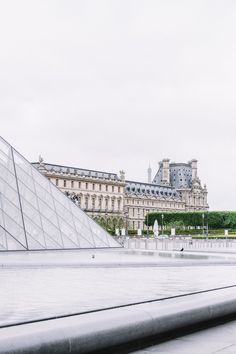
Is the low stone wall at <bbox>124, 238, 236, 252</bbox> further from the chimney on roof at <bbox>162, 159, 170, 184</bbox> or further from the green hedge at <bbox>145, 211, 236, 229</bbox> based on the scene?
the chimney on roof at <bbox>162, 159, 170, 184</bbox>

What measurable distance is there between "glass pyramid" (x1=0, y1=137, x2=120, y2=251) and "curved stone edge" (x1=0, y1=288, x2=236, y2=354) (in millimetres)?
19618

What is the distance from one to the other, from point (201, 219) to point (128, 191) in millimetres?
50053

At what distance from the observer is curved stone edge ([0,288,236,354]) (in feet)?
15.0

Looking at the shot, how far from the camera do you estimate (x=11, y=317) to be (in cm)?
620

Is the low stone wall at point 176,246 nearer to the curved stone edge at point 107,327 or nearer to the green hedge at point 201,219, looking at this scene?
the curved stone edge at point 107,327

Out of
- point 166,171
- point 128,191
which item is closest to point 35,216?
point 128,191

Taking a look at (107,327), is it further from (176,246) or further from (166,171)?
(166,171)

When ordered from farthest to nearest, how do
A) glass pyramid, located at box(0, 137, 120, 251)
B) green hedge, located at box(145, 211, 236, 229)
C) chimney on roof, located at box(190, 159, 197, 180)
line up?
chimney on roof, located at box(190, 159, 197, 180) < green hedge, located at box(145, 211, 236, 229) < glass pyramid, located at box(0, 137, 120, 251)

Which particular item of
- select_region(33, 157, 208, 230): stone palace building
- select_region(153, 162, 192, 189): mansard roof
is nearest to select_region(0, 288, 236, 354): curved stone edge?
select_region(33, 157, 208, 230): stone palace building

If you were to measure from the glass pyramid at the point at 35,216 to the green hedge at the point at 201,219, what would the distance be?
79.0 metres

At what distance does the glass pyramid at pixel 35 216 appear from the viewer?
27062mm

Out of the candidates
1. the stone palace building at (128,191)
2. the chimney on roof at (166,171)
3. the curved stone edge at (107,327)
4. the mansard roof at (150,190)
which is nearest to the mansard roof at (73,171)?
the stone palace building at (128,191)

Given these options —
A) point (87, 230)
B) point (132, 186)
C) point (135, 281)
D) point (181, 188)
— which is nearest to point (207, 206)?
point (181, 188)

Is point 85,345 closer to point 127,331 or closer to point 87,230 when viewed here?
point 127,331
